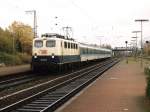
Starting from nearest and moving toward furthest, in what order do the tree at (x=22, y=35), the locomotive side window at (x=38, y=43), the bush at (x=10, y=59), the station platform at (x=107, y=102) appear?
the station platform at (x=107, y=102)
the locomotive side window at (x=38, y=43)
the bush at (x=10, y=59)
the tree at (x=22, y=35)

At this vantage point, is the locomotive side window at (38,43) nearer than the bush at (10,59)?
Yes

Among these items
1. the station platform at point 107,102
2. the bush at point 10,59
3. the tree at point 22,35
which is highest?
the tree at point 22,35

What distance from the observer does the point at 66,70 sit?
3753 centimetres

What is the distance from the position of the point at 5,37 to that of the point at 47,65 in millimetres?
38357

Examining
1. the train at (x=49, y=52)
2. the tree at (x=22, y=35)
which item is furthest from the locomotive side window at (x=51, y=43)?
the tree at (x=22, y=35)

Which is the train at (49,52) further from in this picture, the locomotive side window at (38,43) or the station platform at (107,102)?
the station platform at (107,102)

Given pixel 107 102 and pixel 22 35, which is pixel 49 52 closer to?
pixel 107 102

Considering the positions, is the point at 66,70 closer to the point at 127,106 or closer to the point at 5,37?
the point at 127,106

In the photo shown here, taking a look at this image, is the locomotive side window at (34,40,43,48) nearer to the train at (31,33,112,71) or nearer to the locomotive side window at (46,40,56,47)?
the train at (31,33,112,71)

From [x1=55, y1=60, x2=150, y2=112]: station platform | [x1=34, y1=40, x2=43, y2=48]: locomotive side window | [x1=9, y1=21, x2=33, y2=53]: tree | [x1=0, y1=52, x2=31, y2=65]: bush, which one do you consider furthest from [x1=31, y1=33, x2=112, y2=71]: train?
[x1=9, y1=21, x2=33, y2=53]: tree

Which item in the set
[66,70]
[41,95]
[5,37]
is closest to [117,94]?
[41,95]

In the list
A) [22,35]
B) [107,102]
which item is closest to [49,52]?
[107,102]

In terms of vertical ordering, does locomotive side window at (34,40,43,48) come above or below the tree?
below

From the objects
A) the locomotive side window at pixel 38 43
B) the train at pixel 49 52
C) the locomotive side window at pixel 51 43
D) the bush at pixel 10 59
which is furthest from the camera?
the bush at pixel 10 59
